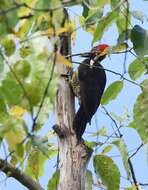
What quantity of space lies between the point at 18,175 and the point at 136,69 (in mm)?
498

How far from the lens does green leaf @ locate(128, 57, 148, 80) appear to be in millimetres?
1865

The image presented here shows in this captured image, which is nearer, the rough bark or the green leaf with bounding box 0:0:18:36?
the green leaf with bounding box 0:0:18:36

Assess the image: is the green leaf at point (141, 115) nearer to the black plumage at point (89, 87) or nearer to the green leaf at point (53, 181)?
the green leaf at point (53, 181)

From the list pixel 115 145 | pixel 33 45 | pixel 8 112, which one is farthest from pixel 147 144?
pixel 33 45

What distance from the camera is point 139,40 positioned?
1.66m

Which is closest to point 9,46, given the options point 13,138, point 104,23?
point 13,138

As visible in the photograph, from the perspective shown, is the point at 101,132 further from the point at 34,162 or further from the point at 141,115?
the point at 141,115

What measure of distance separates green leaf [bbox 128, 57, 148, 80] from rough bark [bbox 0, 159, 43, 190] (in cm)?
46

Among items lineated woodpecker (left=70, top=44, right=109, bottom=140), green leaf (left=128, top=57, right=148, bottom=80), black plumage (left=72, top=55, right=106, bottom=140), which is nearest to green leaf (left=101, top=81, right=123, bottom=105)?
green leaf (left=128, top=57, right=148, bottom=80)

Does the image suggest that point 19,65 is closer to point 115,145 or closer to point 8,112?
point 8,112

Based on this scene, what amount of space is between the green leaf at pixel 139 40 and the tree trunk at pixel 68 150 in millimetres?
355

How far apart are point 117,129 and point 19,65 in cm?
125

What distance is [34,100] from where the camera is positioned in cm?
105

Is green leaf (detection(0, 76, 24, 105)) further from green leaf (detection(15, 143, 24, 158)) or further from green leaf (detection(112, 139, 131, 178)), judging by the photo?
green leaf (detection(112, 139, 131, 178))
